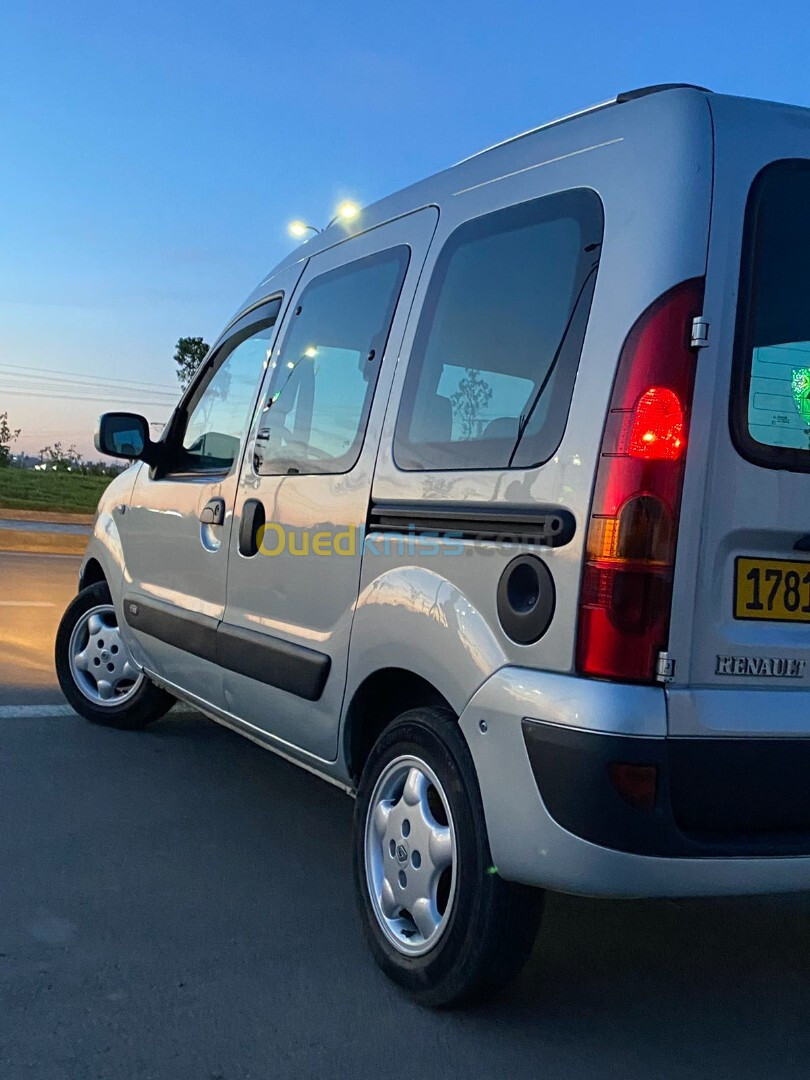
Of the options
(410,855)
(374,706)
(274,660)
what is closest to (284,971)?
(410,855)

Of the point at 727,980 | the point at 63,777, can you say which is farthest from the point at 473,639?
the point at 63,777

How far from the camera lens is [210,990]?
2.73 m

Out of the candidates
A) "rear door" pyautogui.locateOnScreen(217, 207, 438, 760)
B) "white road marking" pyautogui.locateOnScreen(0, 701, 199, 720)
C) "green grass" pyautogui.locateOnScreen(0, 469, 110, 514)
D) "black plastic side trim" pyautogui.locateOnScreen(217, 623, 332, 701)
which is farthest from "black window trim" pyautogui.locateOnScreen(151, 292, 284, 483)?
"green grass" pyautogui.locateOnScreen(0, 469, 110, 514)

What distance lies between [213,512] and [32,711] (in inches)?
83.2

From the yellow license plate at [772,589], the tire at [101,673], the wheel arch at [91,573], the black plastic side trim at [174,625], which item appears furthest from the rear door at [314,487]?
the wheel arch at [91,573]

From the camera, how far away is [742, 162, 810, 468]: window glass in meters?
2.42

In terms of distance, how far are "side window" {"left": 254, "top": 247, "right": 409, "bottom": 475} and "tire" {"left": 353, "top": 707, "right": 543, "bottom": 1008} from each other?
3.00ft

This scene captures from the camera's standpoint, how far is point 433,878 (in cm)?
271

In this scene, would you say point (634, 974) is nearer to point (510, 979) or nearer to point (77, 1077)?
point (510, 979)

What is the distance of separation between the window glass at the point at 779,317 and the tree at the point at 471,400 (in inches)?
26.1

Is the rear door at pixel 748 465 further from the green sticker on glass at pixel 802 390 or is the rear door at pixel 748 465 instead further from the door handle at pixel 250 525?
the door handle at pixel 250 525

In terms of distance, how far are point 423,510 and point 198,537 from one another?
152cm

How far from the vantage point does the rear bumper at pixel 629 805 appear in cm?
227

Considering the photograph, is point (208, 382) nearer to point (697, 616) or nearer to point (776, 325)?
point (776, 325)
